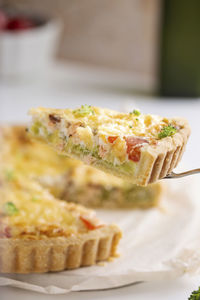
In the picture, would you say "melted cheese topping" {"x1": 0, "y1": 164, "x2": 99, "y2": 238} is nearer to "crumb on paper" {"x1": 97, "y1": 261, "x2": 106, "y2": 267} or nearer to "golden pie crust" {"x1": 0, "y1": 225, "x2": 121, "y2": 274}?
"golden pie crust" {"x1": 0, "y1": 225, "x2": 121, "y2": 274}

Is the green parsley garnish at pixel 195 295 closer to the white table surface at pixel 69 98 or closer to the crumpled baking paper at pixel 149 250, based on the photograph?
the crumpled baking paper at pixel 149 250

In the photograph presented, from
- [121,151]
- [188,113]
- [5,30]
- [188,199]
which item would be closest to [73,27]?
[5,30]

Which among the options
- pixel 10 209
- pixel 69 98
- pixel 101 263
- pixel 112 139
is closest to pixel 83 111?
pixel 112 139

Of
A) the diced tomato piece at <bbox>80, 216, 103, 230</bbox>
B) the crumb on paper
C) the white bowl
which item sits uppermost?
the white bowl

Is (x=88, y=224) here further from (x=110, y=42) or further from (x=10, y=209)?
(x=110, y=42)

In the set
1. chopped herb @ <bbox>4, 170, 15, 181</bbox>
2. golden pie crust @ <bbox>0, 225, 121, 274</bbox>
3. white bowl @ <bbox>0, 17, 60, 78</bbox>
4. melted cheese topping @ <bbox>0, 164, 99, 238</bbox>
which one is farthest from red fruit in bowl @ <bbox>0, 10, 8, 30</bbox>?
golden pie crust @ <bbox>0, 225, 121, 274</bbox>

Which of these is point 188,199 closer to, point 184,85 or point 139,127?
point 139,127

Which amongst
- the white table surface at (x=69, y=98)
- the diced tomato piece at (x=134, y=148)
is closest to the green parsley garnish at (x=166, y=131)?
the diced tomato piece at (x=134, y=148)
